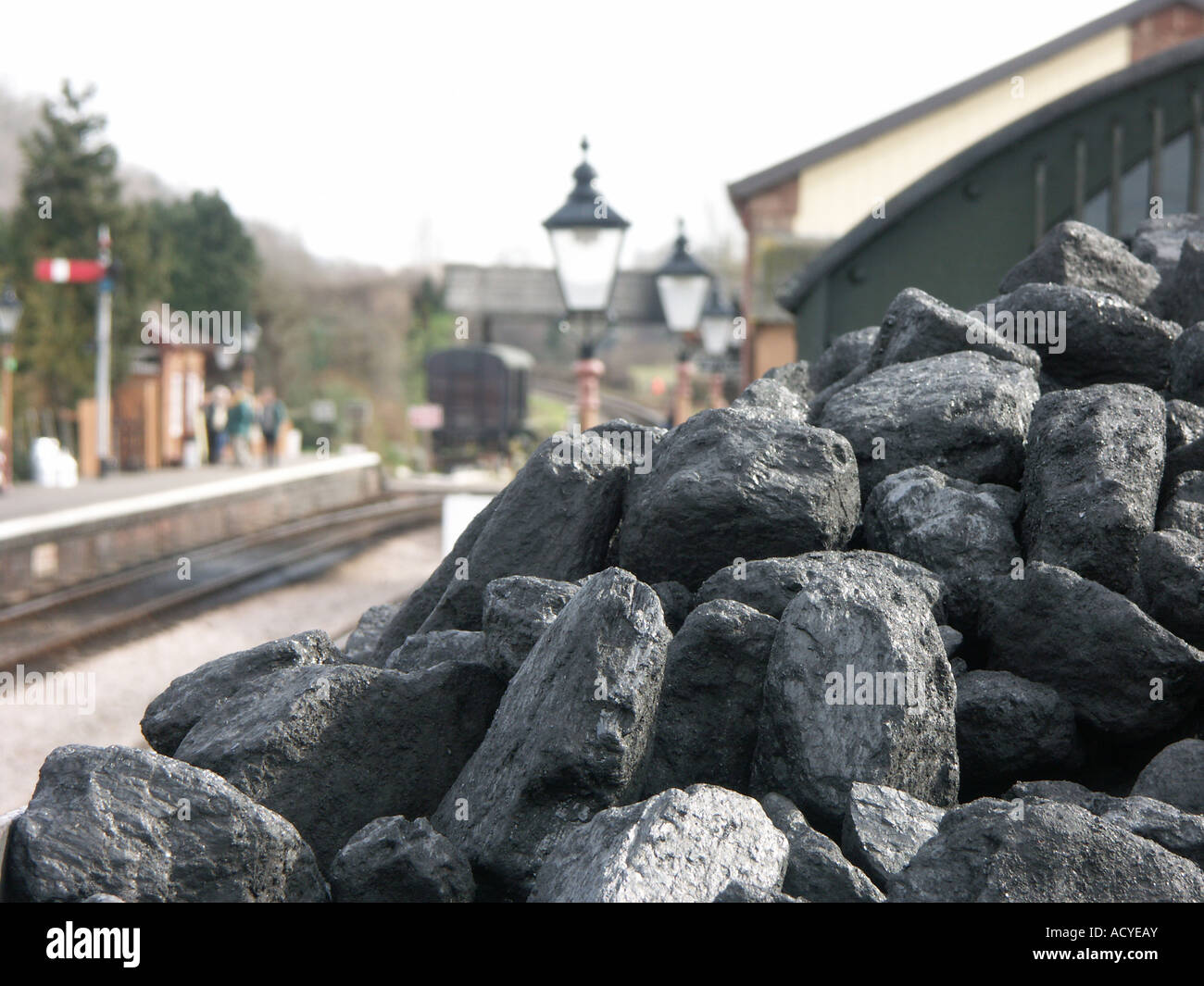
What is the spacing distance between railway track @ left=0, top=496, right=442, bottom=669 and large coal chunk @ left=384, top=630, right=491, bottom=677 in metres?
8.03

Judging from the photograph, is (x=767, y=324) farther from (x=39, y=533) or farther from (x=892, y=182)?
(x=39, y=533)

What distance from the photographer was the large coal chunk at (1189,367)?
16.5 ft

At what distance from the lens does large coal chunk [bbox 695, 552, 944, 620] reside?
3770 mm

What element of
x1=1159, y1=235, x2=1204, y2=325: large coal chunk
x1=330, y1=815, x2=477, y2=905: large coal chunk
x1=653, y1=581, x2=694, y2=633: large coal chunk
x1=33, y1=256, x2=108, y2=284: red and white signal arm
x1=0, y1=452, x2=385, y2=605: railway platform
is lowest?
x1=0, y1=452, x2=385, y2=605: railway platform

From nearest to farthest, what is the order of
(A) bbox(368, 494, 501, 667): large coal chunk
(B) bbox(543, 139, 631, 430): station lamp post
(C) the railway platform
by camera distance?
(A) bbox(368, 494, 501, 667): large coal chunk < (B) bbox(543, 139, 631, 430): station lamp post < (C) the railway platform

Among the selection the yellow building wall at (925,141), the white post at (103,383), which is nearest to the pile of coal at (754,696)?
the yellow building wall at (925,141)

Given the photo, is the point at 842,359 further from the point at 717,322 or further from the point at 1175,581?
the point at 717,322

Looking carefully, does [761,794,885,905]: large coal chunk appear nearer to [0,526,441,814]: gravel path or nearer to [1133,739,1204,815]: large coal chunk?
[1133,739,1204,815]: large coal chunk

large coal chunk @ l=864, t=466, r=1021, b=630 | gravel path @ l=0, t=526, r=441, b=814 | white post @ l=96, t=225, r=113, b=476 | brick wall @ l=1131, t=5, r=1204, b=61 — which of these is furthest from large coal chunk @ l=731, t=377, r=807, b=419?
white post @ l=96, t=225, r=113, b=476

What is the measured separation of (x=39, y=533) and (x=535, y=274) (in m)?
20.6

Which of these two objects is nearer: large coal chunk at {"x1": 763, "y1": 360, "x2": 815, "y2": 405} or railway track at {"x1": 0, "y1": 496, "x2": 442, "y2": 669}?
large coal chunk at {"x1": 763, "y1": 360, "x2": 815, "y2": 405}

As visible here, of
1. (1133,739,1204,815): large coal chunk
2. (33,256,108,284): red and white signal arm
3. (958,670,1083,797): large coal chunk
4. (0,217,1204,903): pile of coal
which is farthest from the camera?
(33,256,108,284): red and white signal arm

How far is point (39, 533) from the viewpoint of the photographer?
59.5 feet

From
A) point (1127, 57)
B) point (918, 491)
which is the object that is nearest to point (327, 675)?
point (918, 491)
